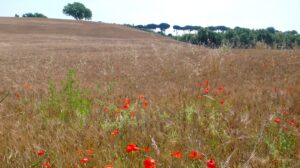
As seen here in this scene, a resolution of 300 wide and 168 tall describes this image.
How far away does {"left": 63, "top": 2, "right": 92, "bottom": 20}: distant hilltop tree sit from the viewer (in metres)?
91.5

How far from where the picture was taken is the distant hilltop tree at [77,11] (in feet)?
300

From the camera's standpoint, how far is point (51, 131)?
2975 millimetres

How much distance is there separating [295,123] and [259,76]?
11.6 ft

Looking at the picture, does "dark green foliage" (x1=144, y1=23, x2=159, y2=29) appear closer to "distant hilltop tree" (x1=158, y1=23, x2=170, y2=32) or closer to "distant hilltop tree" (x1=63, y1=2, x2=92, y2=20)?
"distant hilltop tree" (x1=158, y1=23, x2=170, y2=32)

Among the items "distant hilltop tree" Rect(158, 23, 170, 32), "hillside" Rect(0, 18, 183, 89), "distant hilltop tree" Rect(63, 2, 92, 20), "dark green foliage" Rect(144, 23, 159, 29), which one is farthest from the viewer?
"dark green foliage" Rect(144, 23, 159, 29)

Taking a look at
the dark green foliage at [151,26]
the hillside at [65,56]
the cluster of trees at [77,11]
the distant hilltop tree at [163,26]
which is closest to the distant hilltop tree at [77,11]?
the cluster of trees at [77,11]

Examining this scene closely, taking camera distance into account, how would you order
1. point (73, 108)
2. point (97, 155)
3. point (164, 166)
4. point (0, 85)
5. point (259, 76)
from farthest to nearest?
point (0, 85) → point (259, 76) → point (73, 108) → point (97, 155) → point (164, 166)

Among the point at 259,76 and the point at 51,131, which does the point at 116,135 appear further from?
the point at 259,76

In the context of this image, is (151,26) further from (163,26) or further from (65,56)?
(65,56)

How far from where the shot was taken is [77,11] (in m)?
91.5

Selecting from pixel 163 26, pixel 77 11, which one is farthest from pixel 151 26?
pixel 77 11

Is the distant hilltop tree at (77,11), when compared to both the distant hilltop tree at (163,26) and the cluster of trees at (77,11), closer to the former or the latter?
the cluster of trees at (77,11)

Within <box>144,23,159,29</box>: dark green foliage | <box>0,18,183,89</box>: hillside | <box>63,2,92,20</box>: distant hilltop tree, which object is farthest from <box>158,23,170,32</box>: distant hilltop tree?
<box>0,18,183,89</box>: hillside

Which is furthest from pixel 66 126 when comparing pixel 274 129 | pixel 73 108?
pixel 274 129
